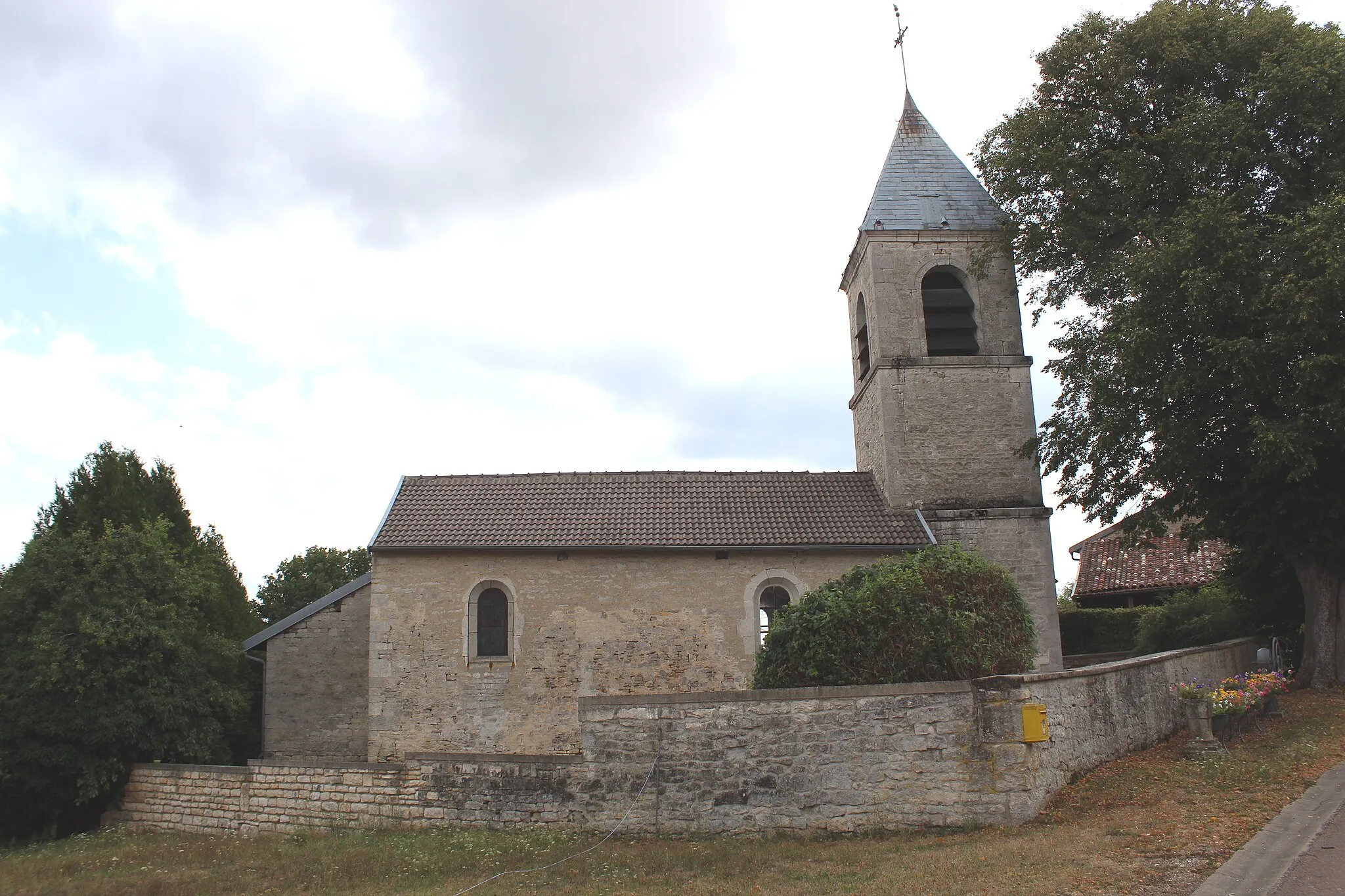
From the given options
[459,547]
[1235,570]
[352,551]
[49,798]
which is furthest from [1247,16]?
[352,551]

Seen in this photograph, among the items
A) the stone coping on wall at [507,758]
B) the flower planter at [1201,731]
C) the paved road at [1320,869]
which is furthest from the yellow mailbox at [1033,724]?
the stone coping on wall at [507,758]

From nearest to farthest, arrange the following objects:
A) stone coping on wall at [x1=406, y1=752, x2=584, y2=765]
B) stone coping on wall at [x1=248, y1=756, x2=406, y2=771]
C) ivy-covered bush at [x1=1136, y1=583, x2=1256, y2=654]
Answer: stone coping on wall at [x1=406, y1=752, x2=584, y2=765] → stone coping on wall at [x1=248, y1=756, x2=406, y2=771] → ivy-covered bush at [x1=1136, y1=583, x2=1256, y2=654]

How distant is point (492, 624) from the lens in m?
17.2

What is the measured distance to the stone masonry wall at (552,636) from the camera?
54.4 feet

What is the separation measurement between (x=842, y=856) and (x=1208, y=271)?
425 inches

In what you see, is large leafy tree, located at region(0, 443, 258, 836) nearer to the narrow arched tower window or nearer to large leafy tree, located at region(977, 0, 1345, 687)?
the narrow arched tower window

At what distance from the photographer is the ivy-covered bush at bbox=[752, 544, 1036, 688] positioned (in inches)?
402

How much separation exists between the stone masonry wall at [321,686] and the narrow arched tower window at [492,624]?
2746 millimetres

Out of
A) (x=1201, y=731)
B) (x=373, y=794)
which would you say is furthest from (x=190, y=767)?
(x=1201, y=731)

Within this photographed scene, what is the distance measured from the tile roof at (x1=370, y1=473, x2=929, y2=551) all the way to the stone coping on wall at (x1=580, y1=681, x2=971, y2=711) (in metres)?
6.71

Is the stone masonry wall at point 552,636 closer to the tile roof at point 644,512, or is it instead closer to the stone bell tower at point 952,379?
the tile roof at point 644,512

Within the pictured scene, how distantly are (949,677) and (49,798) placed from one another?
45.5ft

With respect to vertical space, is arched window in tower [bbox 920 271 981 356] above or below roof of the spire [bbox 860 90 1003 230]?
below

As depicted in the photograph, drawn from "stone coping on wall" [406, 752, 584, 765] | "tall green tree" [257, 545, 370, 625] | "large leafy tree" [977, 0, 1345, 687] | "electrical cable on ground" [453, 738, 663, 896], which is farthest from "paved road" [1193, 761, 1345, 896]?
"tall green tree" [257, 545, 370, 625]
